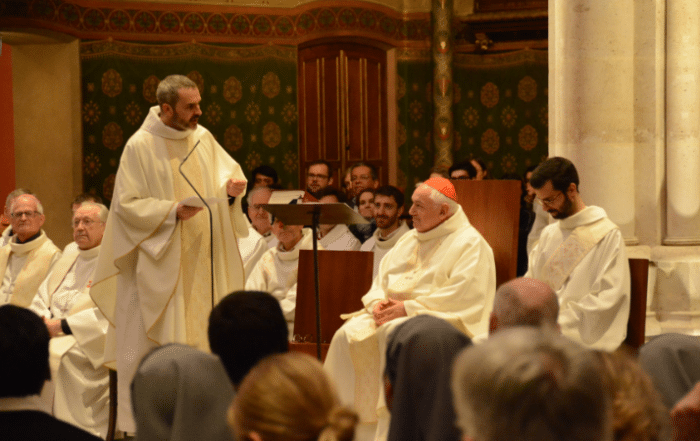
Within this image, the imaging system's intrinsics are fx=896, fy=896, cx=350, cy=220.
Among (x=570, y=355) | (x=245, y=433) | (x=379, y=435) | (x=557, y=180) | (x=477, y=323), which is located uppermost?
(x=557, y=180)

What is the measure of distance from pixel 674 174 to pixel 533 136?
248 inches

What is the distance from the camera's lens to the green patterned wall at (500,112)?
38.3 ft

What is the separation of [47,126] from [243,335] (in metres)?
8.33

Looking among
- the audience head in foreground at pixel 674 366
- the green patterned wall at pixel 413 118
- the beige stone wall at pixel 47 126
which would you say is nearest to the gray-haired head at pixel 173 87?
the audience head in foreground at pixel 674 366

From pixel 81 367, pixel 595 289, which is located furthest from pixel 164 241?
pixel 595 289

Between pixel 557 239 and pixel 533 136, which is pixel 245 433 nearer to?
pixel 557 239

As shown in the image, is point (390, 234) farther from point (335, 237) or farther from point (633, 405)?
point (633, 405)

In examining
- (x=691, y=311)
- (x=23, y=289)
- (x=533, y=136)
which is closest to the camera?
(x=691, y=311)

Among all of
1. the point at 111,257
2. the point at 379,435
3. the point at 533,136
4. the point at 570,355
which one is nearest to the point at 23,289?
the point at 111,257

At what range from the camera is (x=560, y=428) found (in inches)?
60.8

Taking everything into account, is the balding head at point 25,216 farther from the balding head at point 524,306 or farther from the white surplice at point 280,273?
the balding head at point 524,306

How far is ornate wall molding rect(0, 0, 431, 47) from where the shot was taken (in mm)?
10148

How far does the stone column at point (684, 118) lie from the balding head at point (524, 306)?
9.73ft

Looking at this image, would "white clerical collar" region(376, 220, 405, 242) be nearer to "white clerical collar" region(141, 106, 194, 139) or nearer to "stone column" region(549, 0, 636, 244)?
"stone column" region(549, 0, 636, 244)
